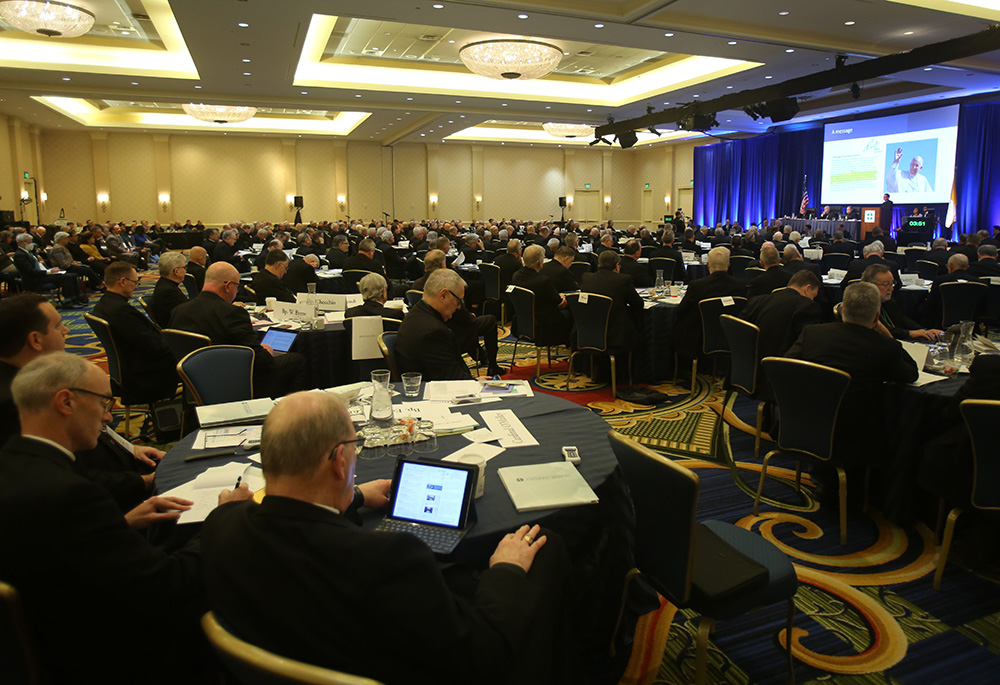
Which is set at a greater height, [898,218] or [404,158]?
[404,158]

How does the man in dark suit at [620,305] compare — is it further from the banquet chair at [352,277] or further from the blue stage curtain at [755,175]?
the blue stage curtain at [755,175]

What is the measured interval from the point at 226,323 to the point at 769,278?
191 inches

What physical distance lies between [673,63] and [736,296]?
8.85 m

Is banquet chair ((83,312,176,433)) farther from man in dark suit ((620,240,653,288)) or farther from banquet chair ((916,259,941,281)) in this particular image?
banquet chair ((916,259,941,281))

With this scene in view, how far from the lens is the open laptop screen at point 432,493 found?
6.19ft

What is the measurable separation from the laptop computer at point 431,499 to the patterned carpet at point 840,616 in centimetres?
107

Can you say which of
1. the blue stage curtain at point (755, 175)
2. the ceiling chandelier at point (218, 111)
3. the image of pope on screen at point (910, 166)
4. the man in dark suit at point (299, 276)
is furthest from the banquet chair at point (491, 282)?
the blue stage curtain at point (755, 175)

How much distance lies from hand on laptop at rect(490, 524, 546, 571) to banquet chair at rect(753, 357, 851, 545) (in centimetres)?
200

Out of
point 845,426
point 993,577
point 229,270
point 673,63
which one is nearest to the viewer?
point 993,577

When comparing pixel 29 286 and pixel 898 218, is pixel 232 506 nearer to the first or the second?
pixel 29 286

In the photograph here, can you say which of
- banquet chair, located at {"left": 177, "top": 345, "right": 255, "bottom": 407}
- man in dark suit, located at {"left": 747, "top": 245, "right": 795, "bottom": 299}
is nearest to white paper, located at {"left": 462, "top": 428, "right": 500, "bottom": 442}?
banquet chair, located at {"left": 177, "top": 345, "right": 255, "bottom": 407}

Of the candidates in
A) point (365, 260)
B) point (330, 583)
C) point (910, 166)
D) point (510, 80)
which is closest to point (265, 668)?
point (330, 583)

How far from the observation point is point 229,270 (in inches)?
186

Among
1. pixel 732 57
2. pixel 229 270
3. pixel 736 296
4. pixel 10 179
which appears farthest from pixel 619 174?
pixel 229 270
